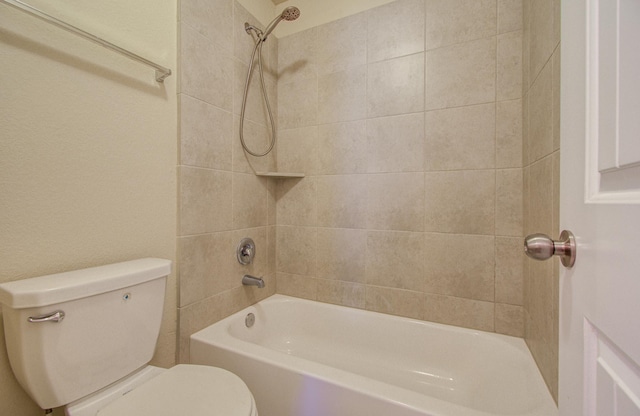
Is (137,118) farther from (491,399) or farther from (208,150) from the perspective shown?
(491,399)

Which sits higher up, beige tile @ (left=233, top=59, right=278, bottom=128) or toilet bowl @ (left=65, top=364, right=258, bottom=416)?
beige tile @ (left=233, top=59, right=278, bottom=128)

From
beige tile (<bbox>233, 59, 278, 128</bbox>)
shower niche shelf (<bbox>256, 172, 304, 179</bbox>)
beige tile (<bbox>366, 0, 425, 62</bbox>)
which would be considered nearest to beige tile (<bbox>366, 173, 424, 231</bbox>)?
shower niche shelf (<bbox>256, 172, 304, 179</bbox>)

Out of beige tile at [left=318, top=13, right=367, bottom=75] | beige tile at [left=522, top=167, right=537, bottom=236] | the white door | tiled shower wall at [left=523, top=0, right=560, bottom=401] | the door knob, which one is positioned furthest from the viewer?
beige tile at [left=318, top=13, right=367, bottom=75]

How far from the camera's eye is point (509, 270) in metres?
1.26

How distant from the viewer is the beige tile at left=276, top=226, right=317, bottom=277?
1720mm

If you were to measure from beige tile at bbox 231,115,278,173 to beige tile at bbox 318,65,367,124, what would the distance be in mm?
373

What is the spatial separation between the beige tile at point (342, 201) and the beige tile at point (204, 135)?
0.59 m

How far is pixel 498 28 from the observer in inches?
49.6

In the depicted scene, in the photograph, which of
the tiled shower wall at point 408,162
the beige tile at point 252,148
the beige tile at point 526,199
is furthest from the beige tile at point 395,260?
the beige tile at point 252,148

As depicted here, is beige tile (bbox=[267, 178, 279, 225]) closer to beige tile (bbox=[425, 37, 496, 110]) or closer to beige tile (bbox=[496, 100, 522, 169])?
beige tile (bbox=[425, 37, 496, 110])

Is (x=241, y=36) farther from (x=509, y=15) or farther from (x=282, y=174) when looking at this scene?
(x=509, y=15)

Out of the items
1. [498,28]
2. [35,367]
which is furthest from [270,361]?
[498,28]

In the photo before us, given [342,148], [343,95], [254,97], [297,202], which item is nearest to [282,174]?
[297,202]

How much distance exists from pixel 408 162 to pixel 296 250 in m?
0.88
